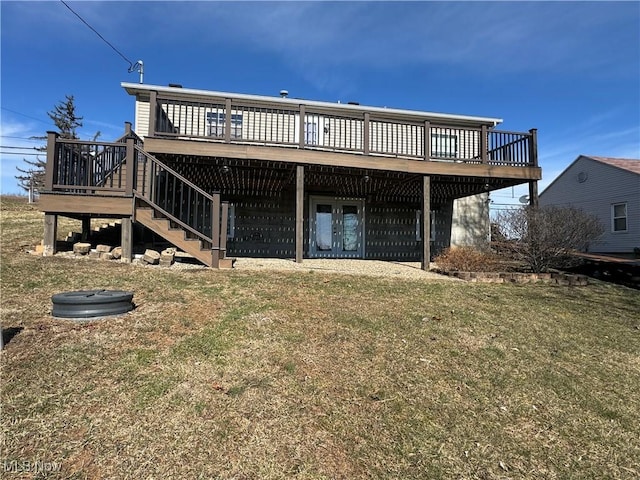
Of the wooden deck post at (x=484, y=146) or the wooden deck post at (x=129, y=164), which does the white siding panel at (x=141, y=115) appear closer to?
the wooden deck post at (x=129, y=164)

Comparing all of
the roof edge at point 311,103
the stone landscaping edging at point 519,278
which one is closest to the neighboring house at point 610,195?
the roof edge at point 311,103

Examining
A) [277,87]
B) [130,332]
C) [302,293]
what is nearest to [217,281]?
[302,293]

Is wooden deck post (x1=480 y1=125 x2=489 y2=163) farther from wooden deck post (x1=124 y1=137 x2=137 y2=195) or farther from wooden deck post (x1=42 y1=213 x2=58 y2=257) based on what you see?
wooden deck post (x1=42 y1=213 x2=58 y2=257)

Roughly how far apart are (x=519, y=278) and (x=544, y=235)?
1468 millimetres

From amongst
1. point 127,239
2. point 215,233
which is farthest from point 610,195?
point 127,239

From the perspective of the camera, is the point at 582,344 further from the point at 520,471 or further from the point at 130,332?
the point at 130,332

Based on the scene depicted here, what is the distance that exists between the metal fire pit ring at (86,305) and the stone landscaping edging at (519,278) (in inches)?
269

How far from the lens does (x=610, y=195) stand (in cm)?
1852

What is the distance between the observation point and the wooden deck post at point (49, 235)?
7219 millimetres

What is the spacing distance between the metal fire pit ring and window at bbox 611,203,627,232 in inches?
861

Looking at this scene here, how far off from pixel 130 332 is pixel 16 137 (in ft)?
122

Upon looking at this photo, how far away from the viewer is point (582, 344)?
4676 millimetres

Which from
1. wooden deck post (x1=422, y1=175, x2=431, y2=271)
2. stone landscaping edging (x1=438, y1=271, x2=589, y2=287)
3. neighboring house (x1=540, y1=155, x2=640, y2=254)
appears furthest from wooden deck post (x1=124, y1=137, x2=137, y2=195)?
neighboring house (x1=540, y1=155, x2=640, y2=254)

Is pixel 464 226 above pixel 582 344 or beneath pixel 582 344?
above
